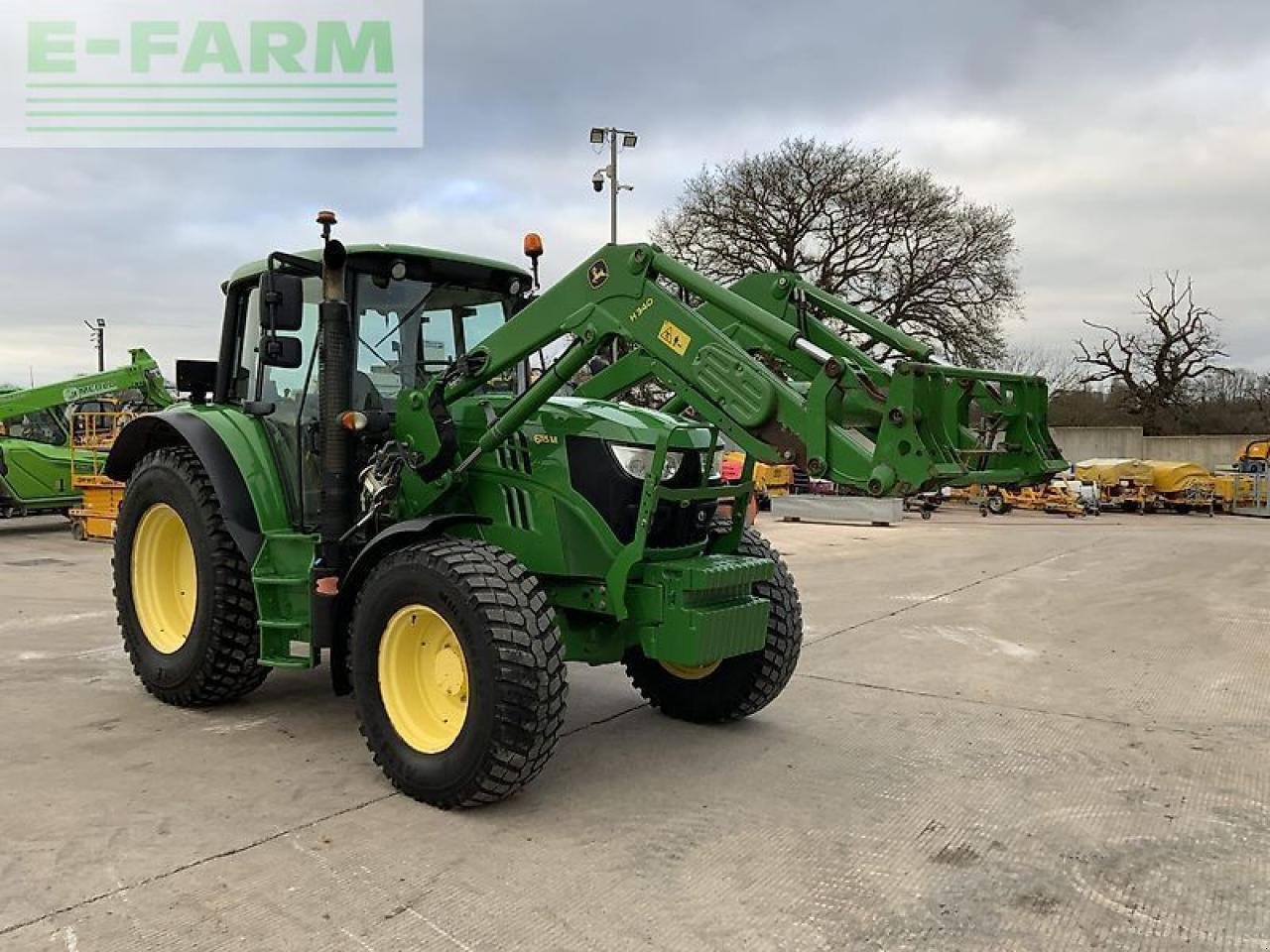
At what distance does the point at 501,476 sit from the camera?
454cm

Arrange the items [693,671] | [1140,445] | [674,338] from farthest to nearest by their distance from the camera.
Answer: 1. [1140,445]
2. [693,671]
3. [674,338]

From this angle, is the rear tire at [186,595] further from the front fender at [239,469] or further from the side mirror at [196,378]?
the side mirror at [196,378]

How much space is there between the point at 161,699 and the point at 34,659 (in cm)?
169

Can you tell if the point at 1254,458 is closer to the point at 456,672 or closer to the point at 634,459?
the point at 634,459

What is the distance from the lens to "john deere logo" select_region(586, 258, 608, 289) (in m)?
4.30

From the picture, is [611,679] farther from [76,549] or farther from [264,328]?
[76,549]

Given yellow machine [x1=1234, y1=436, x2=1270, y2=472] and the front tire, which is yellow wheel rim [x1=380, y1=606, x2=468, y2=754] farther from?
yellow machine [x1=1234, y1=436, x2=1270, y2=472]

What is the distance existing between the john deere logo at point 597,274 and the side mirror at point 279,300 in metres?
1.38

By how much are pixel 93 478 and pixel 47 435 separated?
6.51 ft

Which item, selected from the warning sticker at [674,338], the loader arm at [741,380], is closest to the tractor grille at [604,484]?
the loader arm at [741,380]

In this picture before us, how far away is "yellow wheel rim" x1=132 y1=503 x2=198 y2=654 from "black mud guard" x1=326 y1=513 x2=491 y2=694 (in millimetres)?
1562

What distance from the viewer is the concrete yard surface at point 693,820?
10.3 ft

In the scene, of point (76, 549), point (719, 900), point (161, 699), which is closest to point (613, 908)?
point (719, 900)

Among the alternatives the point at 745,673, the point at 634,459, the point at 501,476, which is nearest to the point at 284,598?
the point at 501,476
